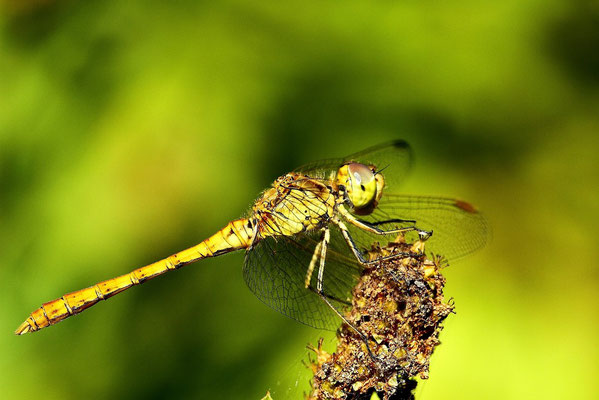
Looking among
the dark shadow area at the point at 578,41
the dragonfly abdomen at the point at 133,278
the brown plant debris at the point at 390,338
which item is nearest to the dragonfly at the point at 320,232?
the dragonfly abdomen at the point at 133,278

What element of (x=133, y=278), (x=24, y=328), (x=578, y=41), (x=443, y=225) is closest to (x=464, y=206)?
(x=443, y=225)

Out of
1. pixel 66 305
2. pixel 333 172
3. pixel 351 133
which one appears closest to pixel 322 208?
pixel 333 172

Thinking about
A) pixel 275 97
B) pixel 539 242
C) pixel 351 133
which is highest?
pixel 275 97

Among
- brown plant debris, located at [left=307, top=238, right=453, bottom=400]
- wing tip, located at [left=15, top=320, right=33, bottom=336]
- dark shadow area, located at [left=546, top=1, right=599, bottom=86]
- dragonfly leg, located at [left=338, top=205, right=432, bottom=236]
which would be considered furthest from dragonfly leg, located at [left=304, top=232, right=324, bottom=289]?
dark shadow area, located at [left=546, top=1, right=599, bottom=86]

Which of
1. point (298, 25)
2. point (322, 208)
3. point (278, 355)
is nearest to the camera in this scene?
point (278, 355)

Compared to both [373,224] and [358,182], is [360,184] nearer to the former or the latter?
[358,182]

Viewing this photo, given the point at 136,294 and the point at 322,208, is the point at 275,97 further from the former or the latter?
the point at 136,294

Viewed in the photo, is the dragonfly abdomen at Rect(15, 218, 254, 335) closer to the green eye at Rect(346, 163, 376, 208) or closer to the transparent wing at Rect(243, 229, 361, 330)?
the transparent wing at Rect(243, 229, 361, 330)
